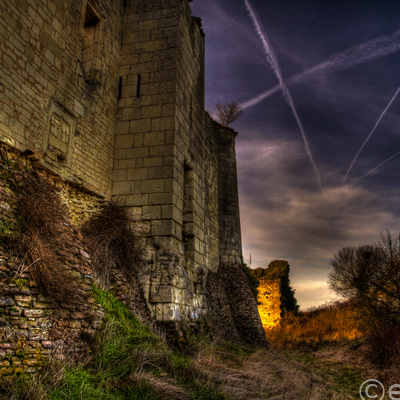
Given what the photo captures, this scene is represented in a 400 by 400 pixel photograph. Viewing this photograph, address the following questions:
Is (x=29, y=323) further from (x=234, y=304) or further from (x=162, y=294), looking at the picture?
(x=234, y=304)

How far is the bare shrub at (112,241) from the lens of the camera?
22.4 feet

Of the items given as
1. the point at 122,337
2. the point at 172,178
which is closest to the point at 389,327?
the point at 172,178

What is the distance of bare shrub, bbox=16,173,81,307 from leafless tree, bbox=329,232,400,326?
1176cm

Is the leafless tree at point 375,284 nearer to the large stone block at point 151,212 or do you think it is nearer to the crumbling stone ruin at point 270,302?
the crumbling stone ruin at point 270,302

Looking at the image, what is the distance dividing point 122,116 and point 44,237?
4.38m

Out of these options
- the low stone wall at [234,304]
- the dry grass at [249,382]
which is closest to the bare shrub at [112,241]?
the dry grass at [249,382]

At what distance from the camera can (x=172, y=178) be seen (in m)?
8.20

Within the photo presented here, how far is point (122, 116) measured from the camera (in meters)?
8.83

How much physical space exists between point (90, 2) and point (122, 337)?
6.74 m

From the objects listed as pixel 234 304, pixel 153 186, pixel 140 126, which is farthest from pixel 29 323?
pixel 234 304

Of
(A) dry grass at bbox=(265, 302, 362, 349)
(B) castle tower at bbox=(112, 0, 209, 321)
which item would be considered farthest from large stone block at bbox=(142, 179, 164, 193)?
(A) dry grass at bbox=(265, 302, 362, 349)

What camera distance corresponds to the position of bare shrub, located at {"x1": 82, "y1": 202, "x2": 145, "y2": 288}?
6.81m

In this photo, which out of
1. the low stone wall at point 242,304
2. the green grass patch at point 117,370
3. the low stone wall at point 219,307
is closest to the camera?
the green grass patch at point 117,370

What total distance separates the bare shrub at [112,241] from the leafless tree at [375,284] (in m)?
9.77
